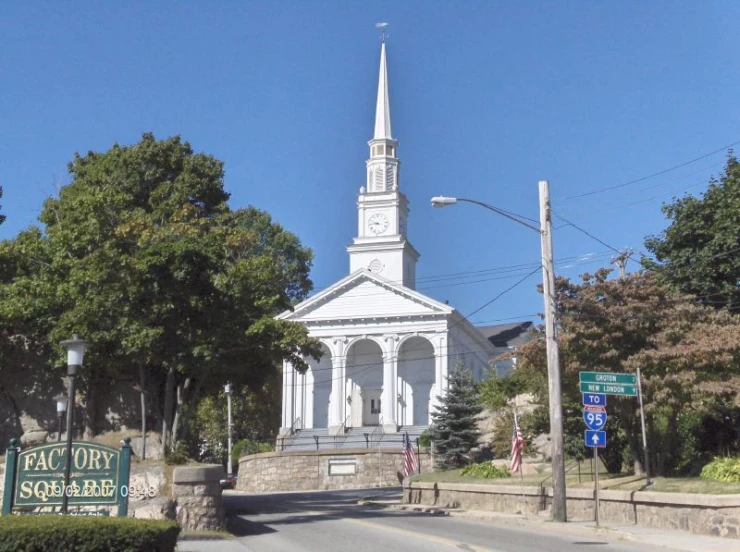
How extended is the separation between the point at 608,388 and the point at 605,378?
0.22m

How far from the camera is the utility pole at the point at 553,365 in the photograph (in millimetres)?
20125

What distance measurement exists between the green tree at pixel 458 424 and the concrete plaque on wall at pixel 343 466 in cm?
566

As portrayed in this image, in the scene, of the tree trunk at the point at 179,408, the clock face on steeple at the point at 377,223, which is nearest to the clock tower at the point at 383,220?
the clock face on steeple at the point at 377,223

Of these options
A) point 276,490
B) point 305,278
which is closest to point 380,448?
point 276,490

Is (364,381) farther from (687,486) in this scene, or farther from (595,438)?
(595,438)

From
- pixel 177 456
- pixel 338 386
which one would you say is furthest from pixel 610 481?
pixel 338 386

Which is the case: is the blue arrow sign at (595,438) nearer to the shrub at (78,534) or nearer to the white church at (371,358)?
the shrub at (78,534)

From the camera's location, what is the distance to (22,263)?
24.4 m

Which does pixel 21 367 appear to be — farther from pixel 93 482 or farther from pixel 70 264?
pixel 93 482

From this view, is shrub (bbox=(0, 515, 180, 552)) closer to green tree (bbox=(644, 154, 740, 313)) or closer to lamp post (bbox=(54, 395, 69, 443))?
lamp post (bbox=(54, 395, 69, 443))

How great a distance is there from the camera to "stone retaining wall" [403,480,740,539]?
55.2ft

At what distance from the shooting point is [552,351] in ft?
68.0

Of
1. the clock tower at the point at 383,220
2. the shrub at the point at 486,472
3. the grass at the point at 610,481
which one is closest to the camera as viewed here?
the grass at the point at 610,481

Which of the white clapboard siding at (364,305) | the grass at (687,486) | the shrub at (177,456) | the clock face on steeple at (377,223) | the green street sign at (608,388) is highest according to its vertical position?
the clock face on steeple at (377,223)
